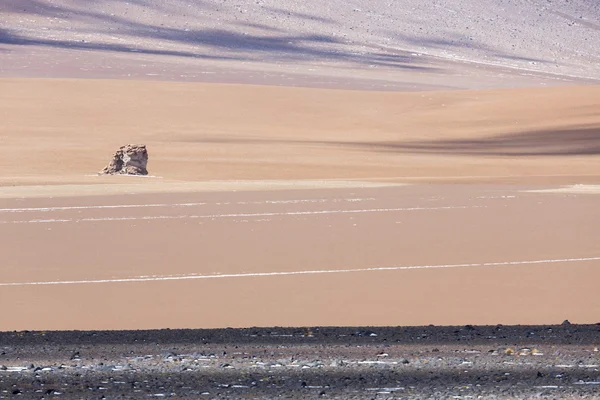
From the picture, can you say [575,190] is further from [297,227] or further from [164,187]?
[164,187]

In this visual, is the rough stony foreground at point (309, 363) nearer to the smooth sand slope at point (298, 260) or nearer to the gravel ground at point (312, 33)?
the smooth sand slope at point (298, 260)

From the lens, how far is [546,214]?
14.7m

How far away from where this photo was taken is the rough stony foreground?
207 inches

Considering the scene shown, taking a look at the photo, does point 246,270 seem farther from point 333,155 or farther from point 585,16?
point 585,16

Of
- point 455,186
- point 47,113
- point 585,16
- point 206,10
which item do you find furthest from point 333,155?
point 585,16

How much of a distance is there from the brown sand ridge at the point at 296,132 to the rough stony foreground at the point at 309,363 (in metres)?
13.5

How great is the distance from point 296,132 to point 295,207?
741 inches

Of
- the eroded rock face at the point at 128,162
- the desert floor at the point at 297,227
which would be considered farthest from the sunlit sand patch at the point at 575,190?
the eroded rock face at the point at 128,162

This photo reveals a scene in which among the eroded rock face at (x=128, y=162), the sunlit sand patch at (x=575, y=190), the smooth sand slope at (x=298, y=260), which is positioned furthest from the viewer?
the eroded rock face at (x=128, y=162)

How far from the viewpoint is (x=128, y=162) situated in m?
22.0

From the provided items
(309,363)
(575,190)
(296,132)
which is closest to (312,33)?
(296,132)

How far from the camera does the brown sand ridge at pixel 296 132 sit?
82.3ft

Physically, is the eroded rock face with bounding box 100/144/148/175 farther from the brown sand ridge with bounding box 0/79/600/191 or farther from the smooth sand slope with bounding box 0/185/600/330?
the smooth sand slope with bounding box 0/185/600/330

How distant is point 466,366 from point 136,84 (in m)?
38.8
